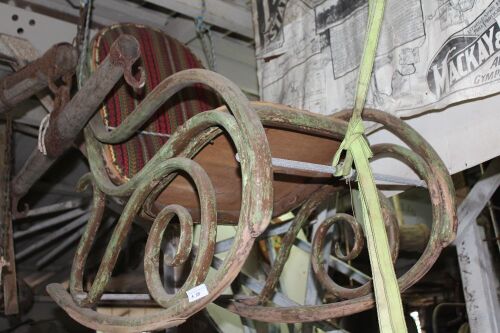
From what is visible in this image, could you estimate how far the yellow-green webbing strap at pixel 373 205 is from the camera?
837 millimetres

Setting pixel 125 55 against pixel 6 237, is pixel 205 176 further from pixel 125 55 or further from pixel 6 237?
pixel 6 237

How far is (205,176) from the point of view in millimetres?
1001

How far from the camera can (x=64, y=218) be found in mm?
2822

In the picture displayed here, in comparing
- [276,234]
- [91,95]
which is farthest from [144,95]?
[276,234]

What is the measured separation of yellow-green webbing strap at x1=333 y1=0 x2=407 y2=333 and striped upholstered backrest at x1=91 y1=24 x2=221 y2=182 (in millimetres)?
Result: 609

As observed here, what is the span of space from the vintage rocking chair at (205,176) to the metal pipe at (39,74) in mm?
68

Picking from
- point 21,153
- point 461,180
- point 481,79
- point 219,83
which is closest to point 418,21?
point 481,79

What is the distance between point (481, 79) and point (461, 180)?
4.76 feet

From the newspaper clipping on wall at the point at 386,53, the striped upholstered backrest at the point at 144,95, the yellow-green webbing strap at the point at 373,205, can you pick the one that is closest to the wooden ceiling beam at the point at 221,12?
the newspaper clipping on wall at the point at 386,53

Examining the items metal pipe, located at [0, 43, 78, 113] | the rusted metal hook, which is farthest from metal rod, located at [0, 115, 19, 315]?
the rusted metal hook

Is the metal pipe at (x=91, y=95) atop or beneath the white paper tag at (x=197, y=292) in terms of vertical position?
atop

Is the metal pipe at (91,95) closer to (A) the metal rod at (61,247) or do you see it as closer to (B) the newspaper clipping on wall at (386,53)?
(B) the newspaper clipping on wall at (386,53)

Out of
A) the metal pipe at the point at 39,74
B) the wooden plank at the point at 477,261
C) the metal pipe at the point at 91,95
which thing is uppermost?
the metal pipe at the point at 39,74

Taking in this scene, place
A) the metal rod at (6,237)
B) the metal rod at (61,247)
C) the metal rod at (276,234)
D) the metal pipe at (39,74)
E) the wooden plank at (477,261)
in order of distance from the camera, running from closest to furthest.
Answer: the metal pipe at (39,74)
the metal rod at (276,234)
the wooden plank at (477,261)
the metal rod at (6,237)
the metal rod at (61,247)
